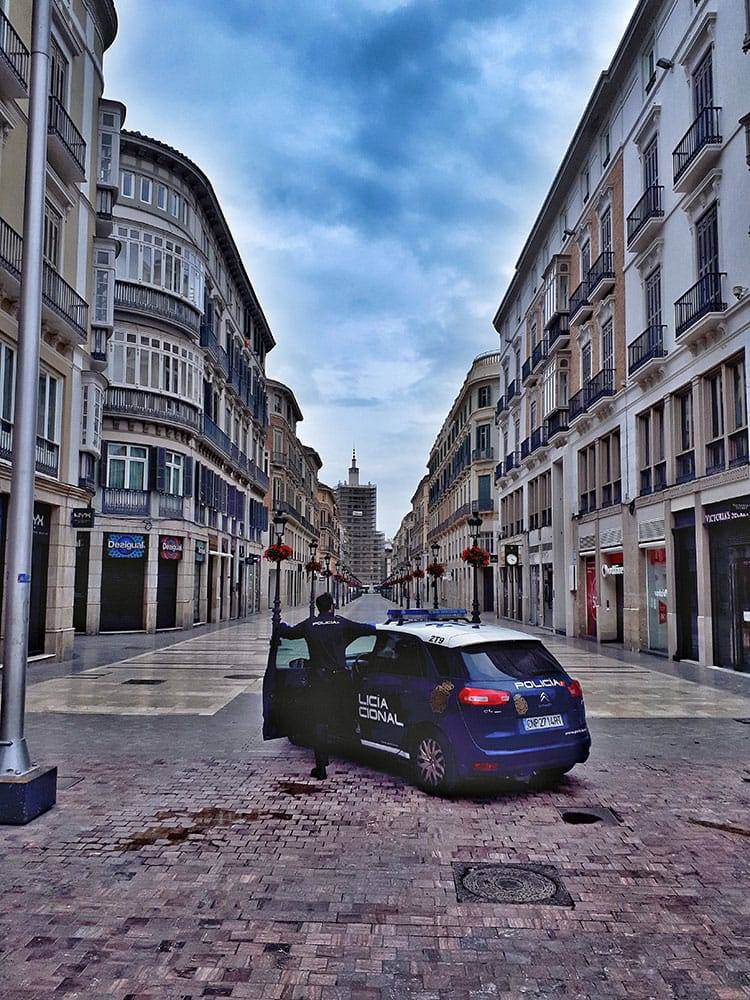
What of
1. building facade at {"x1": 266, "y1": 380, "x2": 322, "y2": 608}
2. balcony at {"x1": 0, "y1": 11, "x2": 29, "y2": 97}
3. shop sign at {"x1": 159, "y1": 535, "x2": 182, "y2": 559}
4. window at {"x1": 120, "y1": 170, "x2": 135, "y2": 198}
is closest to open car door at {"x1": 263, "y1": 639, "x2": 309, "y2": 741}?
balcony at {"x1": 0, "y1": 11, "x2": 29, "y2": 97}

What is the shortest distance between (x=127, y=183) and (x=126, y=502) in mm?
12364

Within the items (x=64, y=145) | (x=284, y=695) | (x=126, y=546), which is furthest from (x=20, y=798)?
(x=126, y=546)

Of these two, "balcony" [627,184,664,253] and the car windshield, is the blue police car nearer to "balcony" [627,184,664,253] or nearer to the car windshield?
the car windshield

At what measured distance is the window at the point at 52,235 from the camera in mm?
18875

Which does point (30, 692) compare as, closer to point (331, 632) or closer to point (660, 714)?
point (331, 632)

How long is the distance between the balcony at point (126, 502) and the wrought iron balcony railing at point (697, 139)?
20.5 m

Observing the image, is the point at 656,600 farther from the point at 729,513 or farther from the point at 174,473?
the point at 174,473

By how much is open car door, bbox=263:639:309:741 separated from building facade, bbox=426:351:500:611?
132ft

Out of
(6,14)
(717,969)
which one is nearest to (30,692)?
(717,969)

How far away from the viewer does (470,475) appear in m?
58.4

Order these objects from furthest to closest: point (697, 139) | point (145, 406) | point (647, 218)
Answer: point (145, 406), point (647, 218), point (697, 139)

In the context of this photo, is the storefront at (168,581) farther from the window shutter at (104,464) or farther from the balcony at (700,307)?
the balcony at (700,307)

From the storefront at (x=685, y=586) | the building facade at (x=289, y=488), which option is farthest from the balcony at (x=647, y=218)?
the building facade at (x=289, y=488)

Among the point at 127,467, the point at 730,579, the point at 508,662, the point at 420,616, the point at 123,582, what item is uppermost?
the point at 127,467
